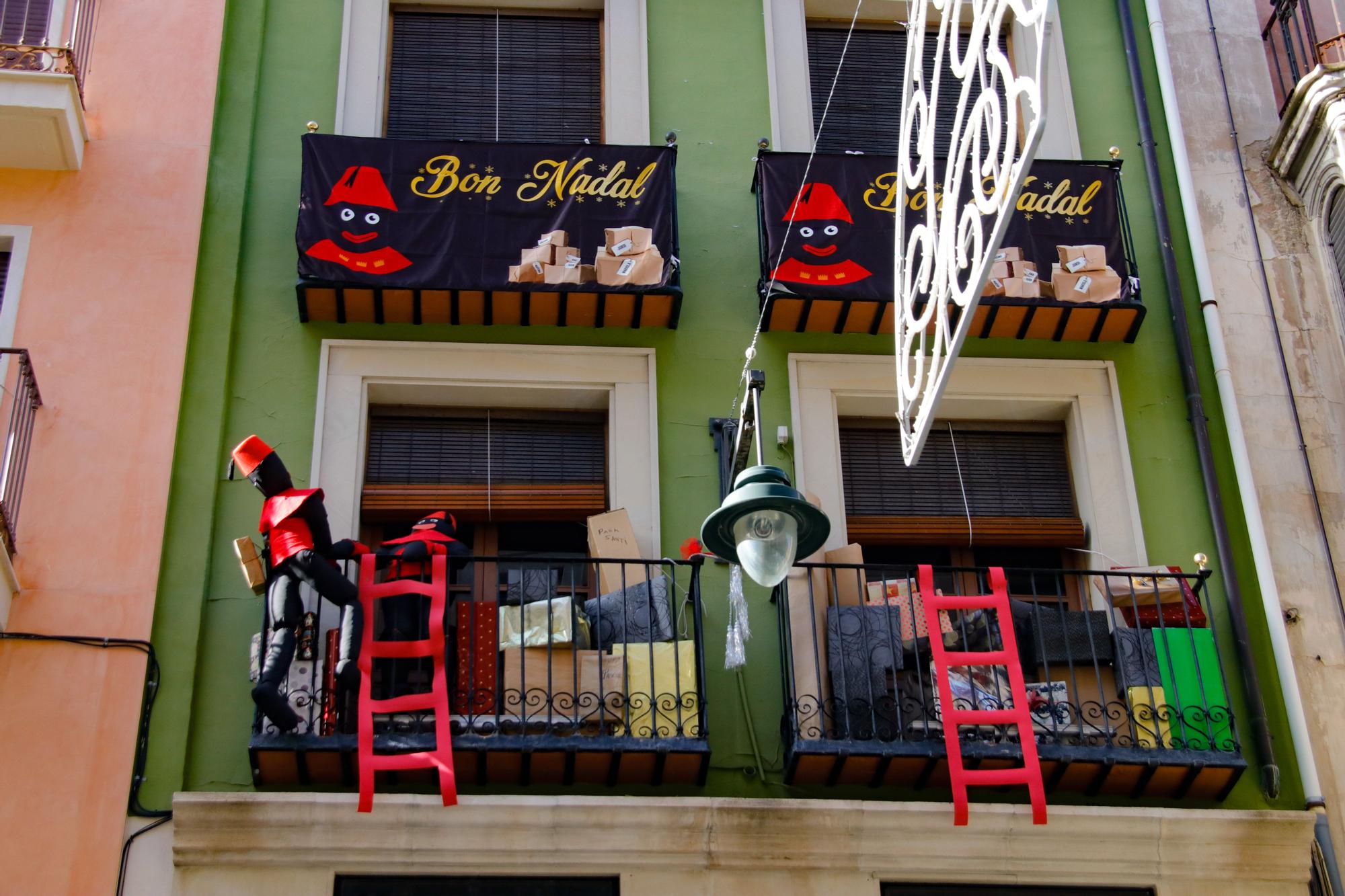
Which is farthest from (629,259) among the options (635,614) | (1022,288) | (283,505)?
(283,505)

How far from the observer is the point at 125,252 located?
422 inches

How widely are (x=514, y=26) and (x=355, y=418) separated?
3.85 meters

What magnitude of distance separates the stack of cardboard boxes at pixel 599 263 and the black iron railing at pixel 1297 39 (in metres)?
4.85

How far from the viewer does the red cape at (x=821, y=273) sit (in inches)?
429

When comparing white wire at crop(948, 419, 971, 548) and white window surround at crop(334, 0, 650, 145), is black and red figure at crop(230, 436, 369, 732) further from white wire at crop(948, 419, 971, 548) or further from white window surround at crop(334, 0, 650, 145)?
white wire at crop(948, 419, 971, 548)

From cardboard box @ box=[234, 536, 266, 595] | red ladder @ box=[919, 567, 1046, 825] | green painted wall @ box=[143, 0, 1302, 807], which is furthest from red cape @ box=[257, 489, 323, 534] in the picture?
red ladder @ box=[919, 567, 1046, 825]

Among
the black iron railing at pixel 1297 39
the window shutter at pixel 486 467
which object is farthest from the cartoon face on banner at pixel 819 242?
the black iron railing at pixel 1297 39

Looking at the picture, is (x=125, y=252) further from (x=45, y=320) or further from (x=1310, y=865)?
(x=1310, y=865)

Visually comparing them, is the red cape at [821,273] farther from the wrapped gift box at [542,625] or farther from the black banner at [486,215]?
the wrapped gift box at [542,625]

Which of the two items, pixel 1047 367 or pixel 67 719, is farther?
pixel 1047 367

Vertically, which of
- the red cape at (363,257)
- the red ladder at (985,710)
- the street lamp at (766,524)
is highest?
the red cape at (363,257)

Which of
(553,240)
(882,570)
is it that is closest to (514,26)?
(553,240)

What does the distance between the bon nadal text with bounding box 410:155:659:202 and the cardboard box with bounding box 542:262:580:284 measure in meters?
0.58

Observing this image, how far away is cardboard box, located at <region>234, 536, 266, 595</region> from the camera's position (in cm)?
934
